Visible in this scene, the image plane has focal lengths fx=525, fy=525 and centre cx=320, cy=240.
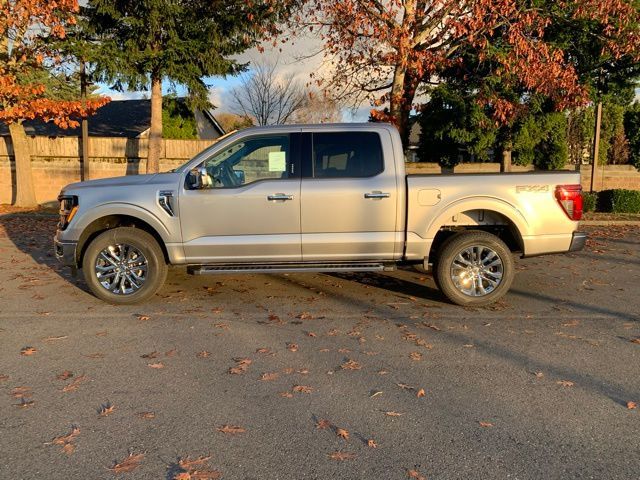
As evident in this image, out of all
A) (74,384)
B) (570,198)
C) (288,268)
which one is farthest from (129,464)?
(570,198)

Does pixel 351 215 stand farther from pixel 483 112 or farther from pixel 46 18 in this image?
pixel 46 18

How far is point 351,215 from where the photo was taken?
596cm

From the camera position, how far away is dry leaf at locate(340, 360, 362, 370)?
4266 millimetres

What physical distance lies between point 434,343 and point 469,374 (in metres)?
0.74

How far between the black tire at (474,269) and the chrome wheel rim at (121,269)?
344 cm

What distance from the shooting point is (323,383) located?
156 inches

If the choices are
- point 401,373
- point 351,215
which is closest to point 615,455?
point 401,373

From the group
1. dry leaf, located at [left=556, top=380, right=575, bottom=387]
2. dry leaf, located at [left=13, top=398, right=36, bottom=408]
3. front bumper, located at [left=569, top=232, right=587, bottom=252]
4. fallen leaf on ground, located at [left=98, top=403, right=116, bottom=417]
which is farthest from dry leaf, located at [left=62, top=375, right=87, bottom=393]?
front bumper, located at [left=569, top=232, right=587, bottom=252]

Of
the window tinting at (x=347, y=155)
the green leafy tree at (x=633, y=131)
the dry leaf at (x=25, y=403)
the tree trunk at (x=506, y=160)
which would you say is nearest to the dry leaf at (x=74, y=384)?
the dry leaf at (x=25, y=403)

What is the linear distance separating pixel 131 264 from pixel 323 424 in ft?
11.9

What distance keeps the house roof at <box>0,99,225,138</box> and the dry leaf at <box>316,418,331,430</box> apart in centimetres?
1987

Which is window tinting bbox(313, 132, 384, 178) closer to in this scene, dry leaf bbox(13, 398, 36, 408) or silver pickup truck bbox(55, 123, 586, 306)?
silver pickup truck bbox(55, 123, 586, 306)

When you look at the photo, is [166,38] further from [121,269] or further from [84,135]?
[121,269]

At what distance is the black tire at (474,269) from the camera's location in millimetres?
6031
